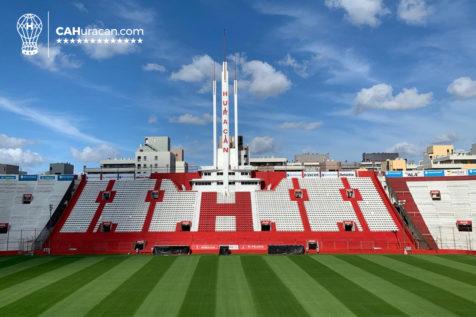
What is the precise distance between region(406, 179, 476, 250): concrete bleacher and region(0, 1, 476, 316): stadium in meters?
0.20

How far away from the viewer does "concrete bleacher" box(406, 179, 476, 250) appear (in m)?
61.6

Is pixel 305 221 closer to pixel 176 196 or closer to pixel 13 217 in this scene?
pixel 176 196

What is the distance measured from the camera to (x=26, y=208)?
68.4 meters

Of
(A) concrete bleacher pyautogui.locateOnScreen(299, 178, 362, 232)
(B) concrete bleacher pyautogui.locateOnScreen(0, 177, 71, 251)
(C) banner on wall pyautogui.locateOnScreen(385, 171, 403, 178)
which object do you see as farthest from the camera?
(C) banner on wall pyautogui.locateOnScreen(385, 171, 403, 178)

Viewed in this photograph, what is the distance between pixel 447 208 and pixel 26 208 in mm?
65411

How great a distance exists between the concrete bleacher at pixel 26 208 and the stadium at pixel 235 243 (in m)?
0.21

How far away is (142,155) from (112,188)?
61.7 meters

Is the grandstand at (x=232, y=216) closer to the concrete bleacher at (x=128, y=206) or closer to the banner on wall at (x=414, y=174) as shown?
the concrete bleacher at (x=128, y=206)

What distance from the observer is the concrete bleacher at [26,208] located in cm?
6212

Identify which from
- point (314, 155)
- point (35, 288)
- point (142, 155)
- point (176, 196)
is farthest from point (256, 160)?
point (35, 288)

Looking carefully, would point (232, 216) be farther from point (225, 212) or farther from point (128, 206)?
point (128, 206)

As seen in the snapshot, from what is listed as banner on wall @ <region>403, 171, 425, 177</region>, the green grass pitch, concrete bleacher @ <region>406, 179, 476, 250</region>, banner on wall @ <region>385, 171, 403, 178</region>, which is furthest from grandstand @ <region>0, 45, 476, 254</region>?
the green grass pitch

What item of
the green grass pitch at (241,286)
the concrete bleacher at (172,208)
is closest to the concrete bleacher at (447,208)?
the green grass pitch at (241,286)

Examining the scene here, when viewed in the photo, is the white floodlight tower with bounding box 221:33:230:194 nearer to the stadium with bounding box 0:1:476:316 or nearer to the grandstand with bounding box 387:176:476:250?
the stadium with bounding box 0:1:476:316
